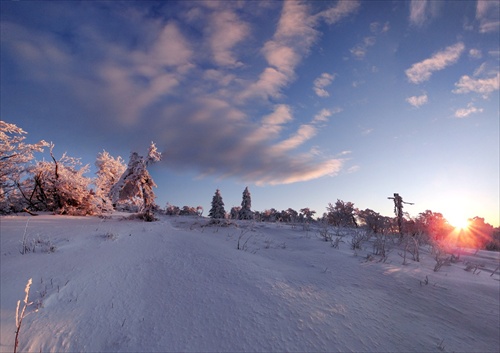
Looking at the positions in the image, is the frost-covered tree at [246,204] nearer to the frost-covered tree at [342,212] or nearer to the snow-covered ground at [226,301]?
the frost-covered tree at [342,212]

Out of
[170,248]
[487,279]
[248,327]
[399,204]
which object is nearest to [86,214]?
[170,248]

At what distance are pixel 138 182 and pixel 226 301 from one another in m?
7.59

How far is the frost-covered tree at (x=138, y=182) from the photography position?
388 inches

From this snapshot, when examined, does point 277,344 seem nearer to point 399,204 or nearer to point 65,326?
point 65,326

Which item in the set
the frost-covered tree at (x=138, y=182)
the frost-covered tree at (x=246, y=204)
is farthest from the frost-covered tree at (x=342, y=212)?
the frost-covered tree at (x=138, y=182)

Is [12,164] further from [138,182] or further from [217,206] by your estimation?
[217,206]

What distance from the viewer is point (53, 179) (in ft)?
34.3

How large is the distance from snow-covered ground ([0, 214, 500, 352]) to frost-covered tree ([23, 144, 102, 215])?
4561 mm

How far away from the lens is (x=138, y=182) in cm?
979

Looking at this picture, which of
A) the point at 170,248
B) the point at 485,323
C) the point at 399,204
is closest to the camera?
the point at 485,323

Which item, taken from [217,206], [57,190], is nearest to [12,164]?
[57,190]

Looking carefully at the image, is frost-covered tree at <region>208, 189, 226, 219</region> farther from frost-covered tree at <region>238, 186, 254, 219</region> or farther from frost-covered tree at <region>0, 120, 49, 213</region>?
frost-covered tree at <region>0, 120, 49, 213</region>

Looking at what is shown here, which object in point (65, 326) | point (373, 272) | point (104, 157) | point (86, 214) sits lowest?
point (65, 326)

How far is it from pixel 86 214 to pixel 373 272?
1024cm
